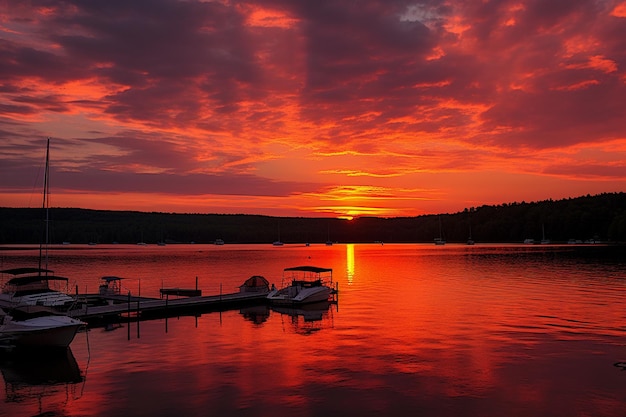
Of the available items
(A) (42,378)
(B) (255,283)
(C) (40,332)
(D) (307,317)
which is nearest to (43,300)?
(C) (40,332)

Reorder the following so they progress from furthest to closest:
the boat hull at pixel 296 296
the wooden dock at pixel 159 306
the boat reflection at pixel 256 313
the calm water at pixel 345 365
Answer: the boat hull at pixel 296 296 < the boat reflection at pixel 256 313 < the wooden dock at pixel 159 306 < the calm water at pixel 345 365

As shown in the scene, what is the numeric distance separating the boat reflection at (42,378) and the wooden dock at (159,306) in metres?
13.6

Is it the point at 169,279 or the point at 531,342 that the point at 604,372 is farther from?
the point at 169,279

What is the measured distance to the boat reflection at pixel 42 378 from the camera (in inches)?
1074

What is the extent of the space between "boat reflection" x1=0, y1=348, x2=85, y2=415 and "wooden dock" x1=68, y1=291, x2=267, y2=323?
13.6m

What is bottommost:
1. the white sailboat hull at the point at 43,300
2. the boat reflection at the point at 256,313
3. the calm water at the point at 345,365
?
the calm water at the point at 345,365

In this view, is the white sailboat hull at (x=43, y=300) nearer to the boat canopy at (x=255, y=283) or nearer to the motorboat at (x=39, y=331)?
the motorboat at (x=39, y=331)

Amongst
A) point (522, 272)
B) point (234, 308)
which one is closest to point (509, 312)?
point (234, 308)

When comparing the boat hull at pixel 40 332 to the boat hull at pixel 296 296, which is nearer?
the boat hull at pixel 40 332

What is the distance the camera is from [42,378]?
104 ft

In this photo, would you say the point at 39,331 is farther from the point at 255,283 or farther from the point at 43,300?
the point at 255,283

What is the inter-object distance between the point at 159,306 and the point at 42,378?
26.9 meters

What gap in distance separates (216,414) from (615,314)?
44.0 m

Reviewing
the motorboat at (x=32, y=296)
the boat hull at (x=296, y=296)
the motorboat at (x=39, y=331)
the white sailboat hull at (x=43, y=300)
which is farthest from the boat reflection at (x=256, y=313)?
the motorboat at (x=39, y=331)
